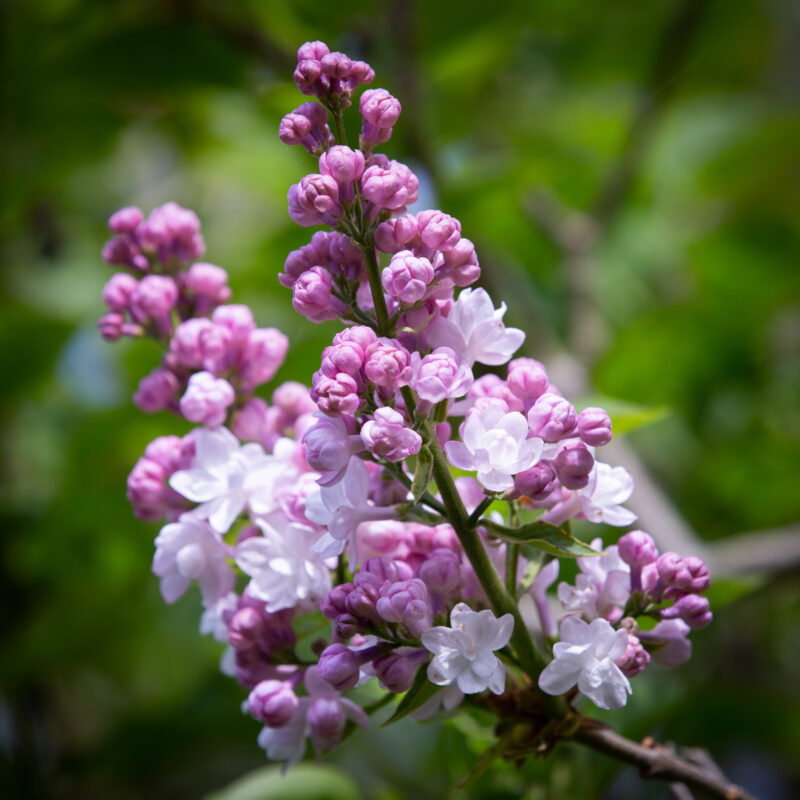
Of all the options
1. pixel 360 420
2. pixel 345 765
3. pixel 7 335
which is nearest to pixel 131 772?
A: pixel 345 765

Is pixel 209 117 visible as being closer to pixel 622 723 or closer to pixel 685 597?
pixel 622 723

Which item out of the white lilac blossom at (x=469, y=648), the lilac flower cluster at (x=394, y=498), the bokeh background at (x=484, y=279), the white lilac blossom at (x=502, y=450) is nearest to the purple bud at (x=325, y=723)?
the lilac flower cluster at (x=394, y=498)

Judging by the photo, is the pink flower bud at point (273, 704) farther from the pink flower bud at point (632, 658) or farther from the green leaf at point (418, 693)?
the pink flower bud at point (632, 658)

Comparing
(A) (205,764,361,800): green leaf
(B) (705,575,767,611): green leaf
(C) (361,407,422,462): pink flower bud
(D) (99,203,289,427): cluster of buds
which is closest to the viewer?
(C) (361,407,422,462): pink flower bud

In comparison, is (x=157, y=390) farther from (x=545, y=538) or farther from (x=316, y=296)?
(x=545, y=538)

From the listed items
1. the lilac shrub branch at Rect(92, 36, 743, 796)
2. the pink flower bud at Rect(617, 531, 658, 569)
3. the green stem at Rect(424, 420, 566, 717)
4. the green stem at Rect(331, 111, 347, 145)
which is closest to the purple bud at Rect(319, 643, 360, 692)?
the lilac shrub branch at Rect(92, 36, 743, 796)

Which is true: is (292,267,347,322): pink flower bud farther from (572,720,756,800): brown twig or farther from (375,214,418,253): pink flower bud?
(572,720,756,800): brown twig
